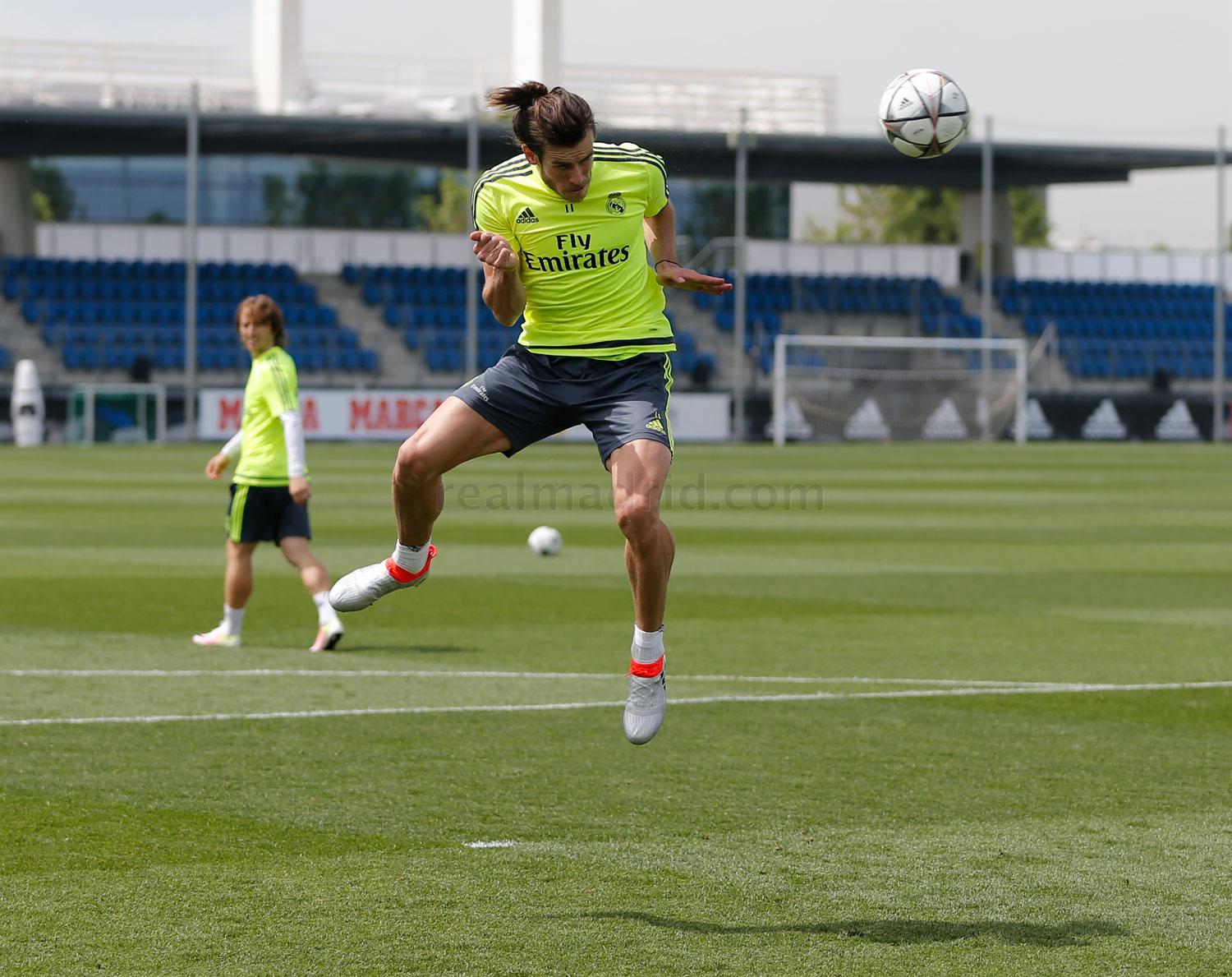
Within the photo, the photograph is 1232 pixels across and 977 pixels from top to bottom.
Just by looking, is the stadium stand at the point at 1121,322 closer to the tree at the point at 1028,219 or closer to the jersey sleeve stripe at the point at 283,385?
the tree at the point at 1028,219

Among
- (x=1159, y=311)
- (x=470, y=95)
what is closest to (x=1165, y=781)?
(x=470, y=95)

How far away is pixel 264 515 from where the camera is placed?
11484 millimetres

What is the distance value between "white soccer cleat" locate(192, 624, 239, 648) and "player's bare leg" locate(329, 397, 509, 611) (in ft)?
14.2

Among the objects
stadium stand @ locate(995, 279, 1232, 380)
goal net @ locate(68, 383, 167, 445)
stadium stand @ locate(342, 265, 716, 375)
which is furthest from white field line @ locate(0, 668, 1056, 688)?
stadium stand @ locate(995, 279, 1232, 380)

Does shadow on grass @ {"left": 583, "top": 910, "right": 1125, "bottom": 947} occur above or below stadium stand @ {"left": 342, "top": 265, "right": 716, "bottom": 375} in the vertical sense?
below

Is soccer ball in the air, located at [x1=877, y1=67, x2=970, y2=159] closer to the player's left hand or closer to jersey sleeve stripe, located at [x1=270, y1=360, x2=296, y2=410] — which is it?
the player's left hand

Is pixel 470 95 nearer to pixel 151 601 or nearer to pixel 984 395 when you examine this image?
pixel 984 395

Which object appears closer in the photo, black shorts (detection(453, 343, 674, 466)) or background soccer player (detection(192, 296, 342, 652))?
black shorts (detection(453, 343, 674, 466))

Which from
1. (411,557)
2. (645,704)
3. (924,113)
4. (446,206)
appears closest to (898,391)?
(446,206)

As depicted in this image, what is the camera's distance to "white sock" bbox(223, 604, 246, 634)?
448 inches

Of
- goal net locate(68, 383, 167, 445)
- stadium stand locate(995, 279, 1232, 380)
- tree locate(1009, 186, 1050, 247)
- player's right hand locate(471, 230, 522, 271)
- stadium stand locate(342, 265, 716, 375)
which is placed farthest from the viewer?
tree locate(1009, 186, 1050, 247)

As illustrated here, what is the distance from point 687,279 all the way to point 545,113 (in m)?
0.82

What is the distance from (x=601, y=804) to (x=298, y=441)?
512 cm

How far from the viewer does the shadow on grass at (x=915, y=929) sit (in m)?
5.03
